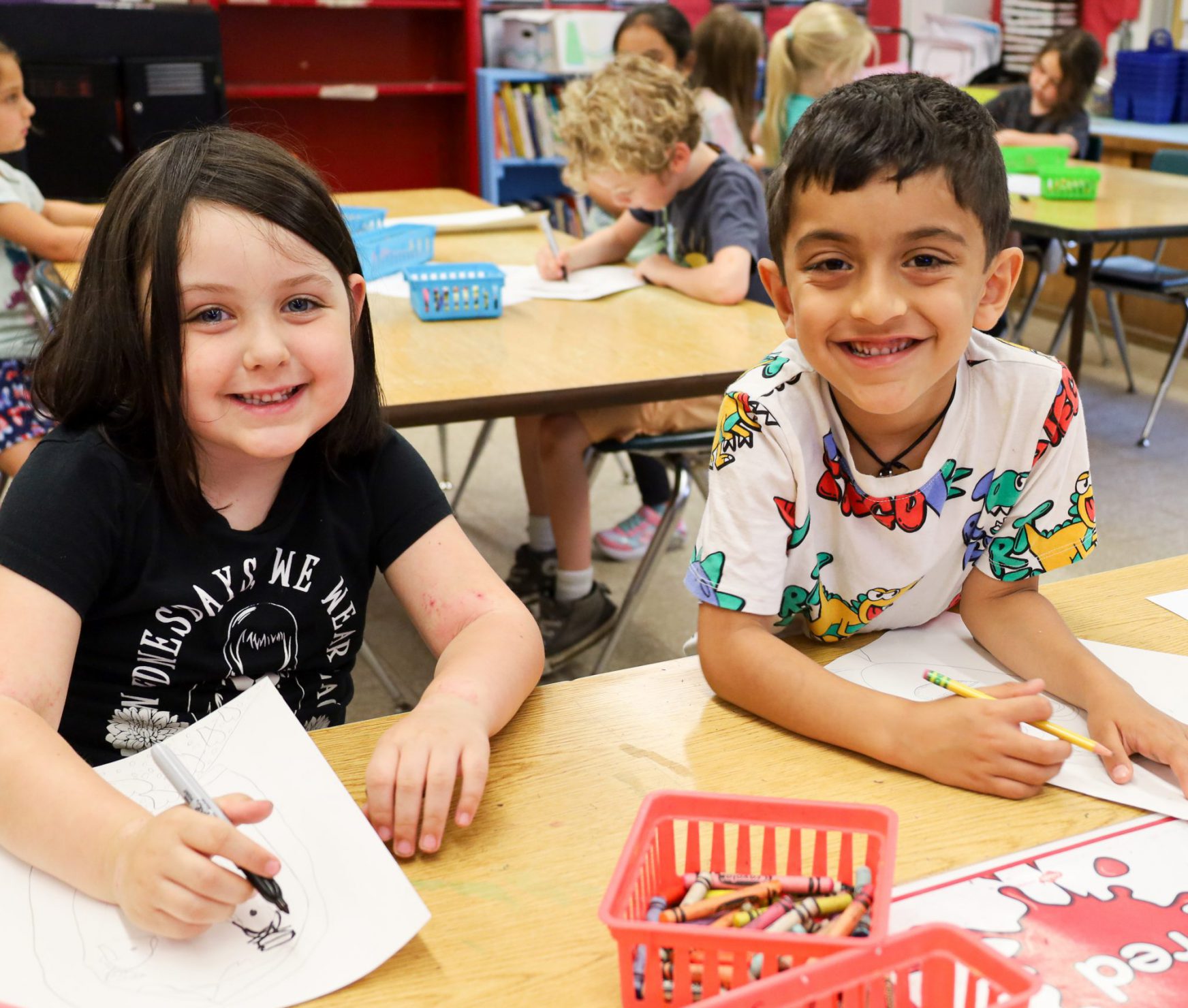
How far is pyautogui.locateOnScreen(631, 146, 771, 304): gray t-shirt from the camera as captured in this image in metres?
2.21

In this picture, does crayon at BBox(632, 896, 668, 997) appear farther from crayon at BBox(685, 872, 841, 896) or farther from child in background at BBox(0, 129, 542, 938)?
child in background at BBox(0, 129, 542, 938)

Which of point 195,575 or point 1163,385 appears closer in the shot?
point 195,575

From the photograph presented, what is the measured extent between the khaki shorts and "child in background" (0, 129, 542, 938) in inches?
37.8

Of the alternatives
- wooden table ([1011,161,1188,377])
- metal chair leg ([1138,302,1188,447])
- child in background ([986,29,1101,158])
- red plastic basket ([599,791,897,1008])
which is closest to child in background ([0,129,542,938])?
red plastic basket ([599,791,897,1008])

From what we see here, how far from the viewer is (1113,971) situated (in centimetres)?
60

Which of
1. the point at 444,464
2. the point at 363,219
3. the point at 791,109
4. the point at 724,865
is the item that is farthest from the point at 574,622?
the point at 791,109

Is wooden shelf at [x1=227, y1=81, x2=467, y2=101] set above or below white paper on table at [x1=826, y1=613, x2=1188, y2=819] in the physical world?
above

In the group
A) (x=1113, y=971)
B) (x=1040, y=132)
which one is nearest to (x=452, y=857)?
(x=1113, y=971)

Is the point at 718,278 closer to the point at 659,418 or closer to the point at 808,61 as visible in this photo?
the point at 659,418

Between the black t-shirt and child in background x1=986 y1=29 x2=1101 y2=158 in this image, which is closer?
the black t-shirt

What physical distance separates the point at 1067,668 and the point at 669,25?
302cm

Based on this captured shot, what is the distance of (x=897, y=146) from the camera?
0.83m

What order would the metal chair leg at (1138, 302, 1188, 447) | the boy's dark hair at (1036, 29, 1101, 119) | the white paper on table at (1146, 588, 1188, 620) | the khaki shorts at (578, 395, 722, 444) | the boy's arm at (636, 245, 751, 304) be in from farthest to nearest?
the boy's dark hair at (1036, 29, 1101, 119) < the metal chair leg at (1138, 302, 1188, 447) < the boy's arm at (636, 245, 751, 304) < the khaki shorts at (578, 395, 722, 444) < the white paper on table at (1146, 588, 1188, 620)

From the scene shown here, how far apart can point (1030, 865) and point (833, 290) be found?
16.6 inches
